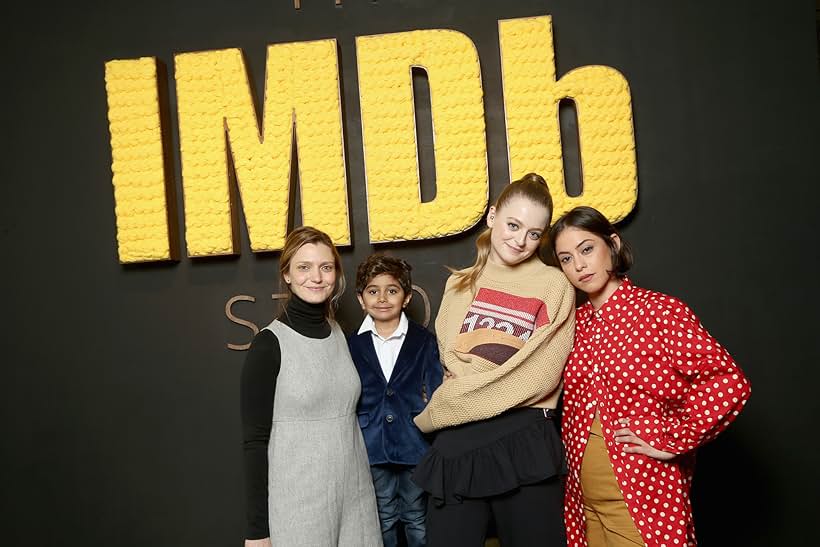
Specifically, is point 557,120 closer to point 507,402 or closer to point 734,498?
point 507,402

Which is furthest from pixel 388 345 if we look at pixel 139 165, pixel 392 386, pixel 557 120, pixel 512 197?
pixel 139 165

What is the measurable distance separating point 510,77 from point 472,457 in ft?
5.20

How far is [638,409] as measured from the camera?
188 centimetres

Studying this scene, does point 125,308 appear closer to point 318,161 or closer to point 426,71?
point 318,161

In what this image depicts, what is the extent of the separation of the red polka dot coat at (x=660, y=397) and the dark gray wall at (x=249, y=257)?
0.95 metres

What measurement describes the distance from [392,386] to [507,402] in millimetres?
438

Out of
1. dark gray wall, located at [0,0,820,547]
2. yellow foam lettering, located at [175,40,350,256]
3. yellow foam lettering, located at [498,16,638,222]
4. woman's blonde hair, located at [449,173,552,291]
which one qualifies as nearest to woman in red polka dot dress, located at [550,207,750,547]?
woman's blonde hair, located at [449,173,552,291]

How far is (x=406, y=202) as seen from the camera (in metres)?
2.75

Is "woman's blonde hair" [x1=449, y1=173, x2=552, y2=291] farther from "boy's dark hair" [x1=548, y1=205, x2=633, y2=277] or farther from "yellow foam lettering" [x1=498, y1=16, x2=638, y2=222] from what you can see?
"yellow foam lettering" [x1=498, y1=16, x2=638, y2=222]

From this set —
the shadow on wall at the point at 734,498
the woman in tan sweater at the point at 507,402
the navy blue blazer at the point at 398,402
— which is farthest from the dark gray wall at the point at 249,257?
the woman in tan sweater at the point at 507,402

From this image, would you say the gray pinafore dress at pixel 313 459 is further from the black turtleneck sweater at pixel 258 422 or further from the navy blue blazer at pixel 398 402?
the navy blue blazer at pixel 398 402

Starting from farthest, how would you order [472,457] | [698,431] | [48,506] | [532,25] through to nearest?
[48,506] → [532,25] → [472,457] → [698,431]

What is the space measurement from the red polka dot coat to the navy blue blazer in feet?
1.80

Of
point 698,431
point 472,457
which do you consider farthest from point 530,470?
point 698,431
